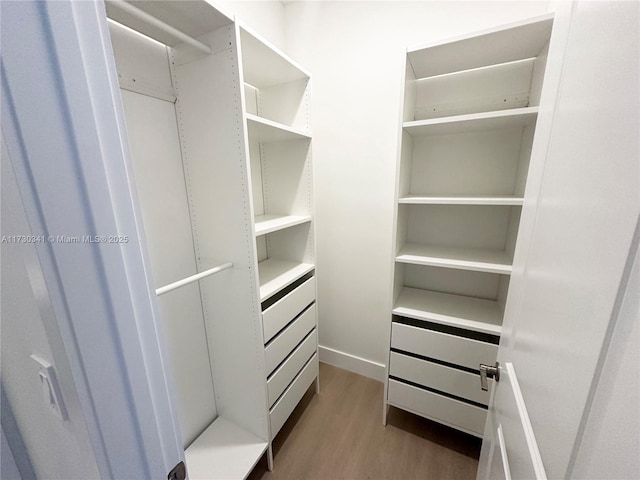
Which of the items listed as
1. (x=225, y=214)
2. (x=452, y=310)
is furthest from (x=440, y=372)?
(x=225, y=214)

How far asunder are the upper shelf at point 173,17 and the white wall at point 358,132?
0.94 metres

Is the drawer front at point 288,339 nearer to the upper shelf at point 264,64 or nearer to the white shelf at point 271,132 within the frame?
the white shelf at point 271,132

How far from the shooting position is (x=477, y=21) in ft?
4.49

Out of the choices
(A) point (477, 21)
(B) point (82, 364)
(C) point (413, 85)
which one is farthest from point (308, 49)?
(B) point (82, 364)

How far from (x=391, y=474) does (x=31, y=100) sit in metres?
1.93

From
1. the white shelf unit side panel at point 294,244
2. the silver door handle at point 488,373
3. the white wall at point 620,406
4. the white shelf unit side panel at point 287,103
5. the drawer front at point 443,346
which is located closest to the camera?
the white wall at point 620,406

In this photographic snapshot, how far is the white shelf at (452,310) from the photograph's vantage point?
4.42ft

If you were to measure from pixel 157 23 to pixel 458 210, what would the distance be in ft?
5.47

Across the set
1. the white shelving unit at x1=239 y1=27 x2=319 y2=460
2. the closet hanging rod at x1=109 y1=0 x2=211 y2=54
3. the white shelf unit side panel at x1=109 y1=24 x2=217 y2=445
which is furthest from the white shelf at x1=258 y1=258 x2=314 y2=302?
the closet hanging rod at x1=109 y1=0 x2=211 y2=54

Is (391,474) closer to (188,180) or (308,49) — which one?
(188,180)

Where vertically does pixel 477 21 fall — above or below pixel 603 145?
above

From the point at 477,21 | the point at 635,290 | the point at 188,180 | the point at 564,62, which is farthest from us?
the point at 477,21

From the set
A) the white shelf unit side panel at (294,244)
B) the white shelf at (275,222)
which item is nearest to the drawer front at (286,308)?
the white shelf unit side panel at (294,244)

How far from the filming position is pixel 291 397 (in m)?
1.58
